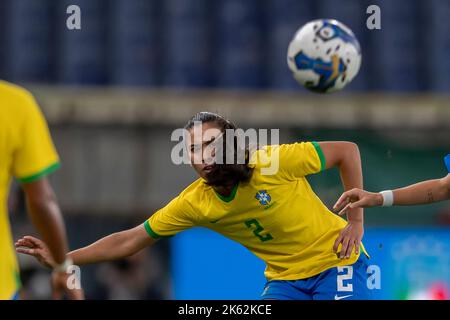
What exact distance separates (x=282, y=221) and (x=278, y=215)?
2.0 inches

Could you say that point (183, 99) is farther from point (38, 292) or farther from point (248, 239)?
point (248, 239)

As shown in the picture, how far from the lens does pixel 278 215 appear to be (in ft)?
26.1

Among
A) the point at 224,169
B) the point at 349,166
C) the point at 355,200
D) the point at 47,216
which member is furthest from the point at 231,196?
→ the point at 47,216

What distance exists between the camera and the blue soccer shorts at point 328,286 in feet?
25.9

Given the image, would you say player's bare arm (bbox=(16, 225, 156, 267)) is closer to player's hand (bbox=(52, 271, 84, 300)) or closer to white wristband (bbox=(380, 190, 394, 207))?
white wristband (bbox=(380, 190, 394, 207))

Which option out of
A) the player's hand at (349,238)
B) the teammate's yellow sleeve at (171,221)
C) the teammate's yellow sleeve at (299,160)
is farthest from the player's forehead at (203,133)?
the player's hand at (349,238)

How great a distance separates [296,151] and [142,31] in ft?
45.6

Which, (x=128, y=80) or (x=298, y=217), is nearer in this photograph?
(x=298, y=217)

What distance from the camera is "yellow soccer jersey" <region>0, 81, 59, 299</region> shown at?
18.7 ft

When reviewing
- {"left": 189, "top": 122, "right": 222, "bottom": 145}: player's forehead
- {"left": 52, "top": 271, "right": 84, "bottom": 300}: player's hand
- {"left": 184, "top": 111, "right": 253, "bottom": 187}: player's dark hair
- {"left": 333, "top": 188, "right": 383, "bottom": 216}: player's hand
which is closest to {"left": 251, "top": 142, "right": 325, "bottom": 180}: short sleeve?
{"left": 184, "top": 111, "right": 253, "bottom": 187}: player's dark hair

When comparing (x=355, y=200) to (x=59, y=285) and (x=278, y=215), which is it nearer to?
(x=278, y=215)

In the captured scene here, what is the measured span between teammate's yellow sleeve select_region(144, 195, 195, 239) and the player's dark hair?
1.39 ft

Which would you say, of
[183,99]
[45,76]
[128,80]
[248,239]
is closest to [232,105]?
[183,99]
